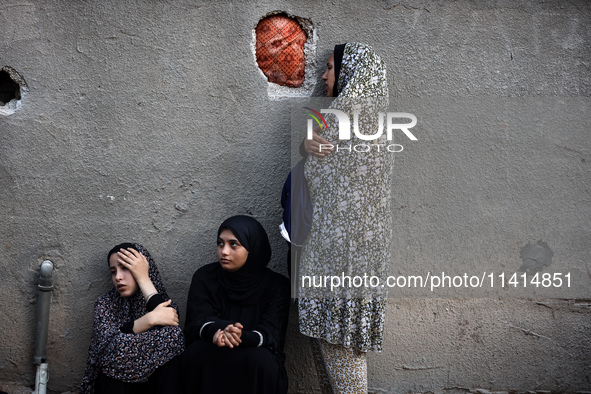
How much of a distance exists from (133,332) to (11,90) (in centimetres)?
152

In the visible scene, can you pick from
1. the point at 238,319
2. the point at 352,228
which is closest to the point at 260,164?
the point at 352,228

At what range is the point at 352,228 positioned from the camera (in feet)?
9.62

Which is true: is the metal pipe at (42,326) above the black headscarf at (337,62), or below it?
below

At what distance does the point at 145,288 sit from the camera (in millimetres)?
3158

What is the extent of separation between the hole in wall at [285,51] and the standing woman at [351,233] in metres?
0.43

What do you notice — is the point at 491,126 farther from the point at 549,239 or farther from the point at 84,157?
the point at 84,157

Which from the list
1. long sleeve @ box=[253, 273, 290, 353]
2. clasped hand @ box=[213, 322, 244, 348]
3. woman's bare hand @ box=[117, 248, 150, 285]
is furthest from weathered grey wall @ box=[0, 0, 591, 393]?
clasped hand @ box=[213, 322, 244, 348]

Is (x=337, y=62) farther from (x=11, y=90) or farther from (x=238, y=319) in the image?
(x=11, y=90)

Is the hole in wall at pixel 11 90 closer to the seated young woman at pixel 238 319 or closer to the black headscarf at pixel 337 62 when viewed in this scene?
the seated young woman at pixel 238 319

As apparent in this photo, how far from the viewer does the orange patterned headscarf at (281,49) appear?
3.37m

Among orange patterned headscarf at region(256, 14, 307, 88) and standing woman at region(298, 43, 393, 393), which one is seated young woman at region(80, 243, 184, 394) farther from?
orange patterned headscarf at region(256, 14, 307, 88)

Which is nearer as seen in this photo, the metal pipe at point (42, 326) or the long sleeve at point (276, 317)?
the long sleeve at point (276, 317)

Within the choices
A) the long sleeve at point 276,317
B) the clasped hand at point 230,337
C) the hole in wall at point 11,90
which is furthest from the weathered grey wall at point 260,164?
the clasped hand at point 230,337

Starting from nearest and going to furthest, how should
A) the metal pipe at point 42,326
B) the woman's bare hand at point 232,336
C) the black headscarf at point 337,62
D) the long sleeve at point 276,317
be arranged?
the woman's bare hand at point 232,336 < the long sleeve at point 276,317 < the black headscarf at point 337,62 < the metal pipe at point 42,326
